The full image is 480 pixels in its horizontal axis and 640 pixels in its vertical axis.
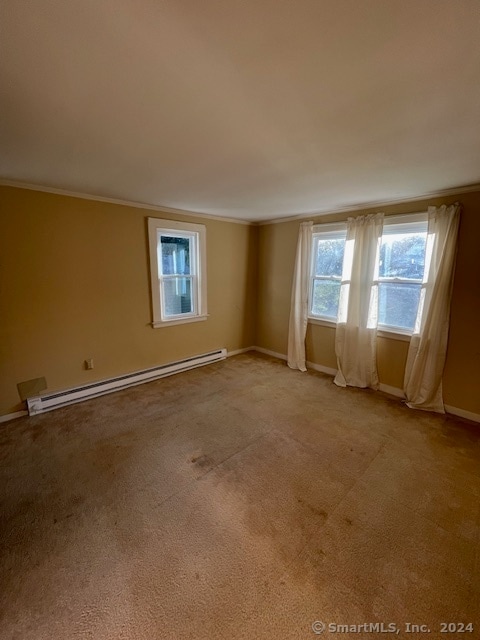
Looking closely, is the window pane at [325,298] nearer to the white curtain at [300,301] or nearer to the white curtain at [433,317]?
the white curtain at [300,301]

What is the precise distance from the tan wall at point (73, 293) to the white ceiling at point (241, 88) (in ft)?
2.05

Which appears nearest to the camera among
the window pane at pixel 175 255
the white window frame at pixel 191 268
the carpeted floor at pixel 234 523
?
the carpeted floor at pixel 234 523

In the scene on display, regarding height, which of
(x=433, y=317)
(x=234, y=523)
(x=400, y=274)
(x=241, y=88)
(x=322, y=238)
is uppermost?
(x=241, y=88)

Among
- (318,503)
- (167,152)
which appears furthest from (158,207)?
(318,503)

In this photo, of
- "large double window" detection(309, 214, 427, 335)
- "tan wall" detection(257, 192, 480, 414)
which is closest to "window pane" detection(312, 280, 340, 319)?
"large double window" detection(309, 214, 427, 335)

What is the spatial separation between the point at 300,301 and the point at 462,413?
2.28 m

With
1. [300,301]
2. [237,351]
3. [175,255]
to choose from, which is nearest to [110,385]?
[175,255]

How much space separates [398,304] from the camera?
10.1ft

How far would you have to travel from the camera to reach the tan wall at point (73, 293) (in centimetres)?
251

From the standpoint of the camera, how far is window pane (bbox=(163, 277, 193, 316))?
146 inches

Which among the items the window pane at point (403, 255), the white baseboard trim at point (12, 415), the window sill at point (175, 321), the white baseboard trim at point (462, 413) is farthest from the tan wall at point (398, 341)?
the white baseboard trim at point (12, 415)

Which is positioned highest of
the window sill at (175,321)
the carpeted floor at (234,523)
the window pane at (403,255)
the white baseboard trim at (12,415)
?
the window pane at (403,255)

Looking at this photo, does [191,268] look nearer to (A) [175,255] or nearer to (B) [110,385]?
(A) [175,255]

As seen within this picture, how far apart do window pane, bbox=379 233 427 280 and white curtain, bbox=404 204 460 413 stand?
0.16 metres
